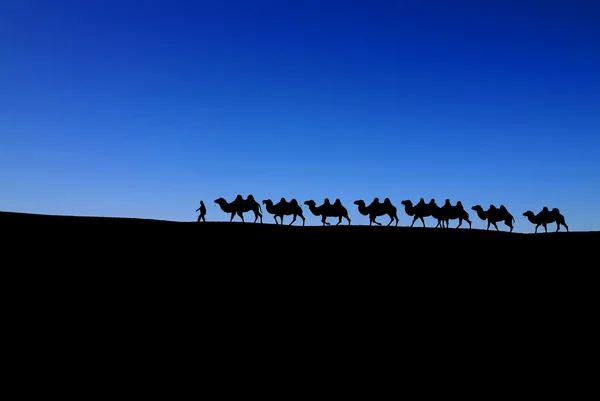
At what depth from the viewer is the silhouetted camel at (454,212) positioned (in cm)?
3014

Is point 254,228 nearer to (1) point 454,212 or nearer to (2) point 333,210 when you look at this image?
(2) point 333,210

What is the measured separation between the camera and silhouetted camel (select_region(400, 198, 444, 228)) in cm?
2956

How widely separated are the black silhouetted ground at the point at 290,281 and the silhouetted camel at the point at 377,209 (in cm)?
663

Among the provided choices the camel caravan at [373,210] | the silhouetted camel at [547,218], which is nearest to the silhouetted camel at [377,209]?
the camel caravan at [373,210]

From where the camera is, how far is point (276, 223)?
2717 cm

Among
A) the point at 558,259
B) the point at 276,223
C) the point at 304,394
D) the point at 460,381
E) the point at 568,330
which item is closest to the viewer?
the point at 304,394

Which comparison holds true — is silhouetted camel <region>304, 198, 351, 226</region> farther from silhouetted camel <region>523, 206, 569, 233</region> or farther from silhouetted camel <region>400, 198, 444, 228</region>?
silhouetted camel <region>523, 206, 569, 233</region>

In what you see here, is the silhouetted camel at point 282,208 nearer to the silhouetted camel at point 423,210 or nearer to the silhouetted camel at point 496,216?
the silhouetted camel at point 423,210

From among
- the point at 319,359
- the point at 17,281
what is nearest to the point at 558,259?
the point at 319,359

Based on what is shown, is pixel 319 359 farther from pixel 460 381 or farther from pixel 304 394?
pixel 460 381

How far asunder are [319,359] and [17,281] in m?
7.55

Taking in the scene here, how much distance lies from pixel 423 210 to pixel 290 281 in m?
14.8

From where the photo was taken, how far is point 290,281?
16.2m

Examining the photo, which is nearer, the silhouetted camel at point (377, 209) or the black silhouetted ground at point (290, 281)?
the black silhouetted ground at point (290, 281)
